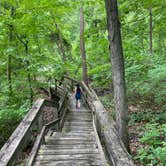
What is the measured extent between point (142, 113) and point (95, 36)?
12.8 feet

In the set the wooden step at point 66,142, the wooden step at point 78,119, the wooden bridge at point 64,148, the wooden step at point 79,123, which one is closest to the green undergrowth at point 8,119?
the wooden step at point 79,123

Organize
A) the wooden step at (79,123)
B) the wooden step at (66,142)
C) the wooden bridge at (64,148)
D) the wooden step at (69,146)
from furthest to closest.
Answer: the wooden step at (79,123), the wooden step at (66,142), the wooden step at (69,146), the wooden bridge at (64,148)

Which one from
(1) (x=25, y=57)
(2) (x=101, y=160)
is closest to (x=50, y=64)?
(1) (x=25, y=57)

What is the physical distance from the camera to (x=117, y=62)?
5664mm

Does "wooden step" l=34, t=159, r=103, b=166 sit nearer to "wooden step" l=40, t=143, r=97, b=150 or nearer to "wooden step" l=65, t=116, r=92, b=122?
"wooden step" l=40, t=143, r=97, b=150

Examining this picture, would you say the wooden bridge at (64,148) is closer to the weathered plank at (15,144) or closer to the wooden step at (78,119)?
the weathered plank at (15,144)

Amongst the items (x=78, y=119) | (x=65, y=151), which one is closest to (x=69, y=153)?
(x=65, y=151)

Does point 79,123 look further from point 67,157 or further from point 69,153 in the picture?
point 67,157

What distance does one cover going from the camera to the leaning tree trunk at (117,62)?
552cm

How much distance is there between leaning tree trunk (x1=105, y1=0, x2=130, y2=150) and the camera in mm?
5520

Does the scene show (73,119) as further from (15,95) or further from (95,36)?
(95,36)

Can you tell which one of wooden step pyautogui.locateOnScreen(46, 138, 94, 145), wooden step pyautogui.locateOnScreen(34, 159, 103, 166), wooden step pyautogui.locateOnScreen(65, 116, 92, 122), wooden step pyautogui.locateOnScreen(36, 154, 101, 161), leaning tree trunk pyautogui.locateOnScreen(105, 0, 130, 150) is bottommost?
wooden step pyautogui.locateOnScreen(34, 159, 103, 166)

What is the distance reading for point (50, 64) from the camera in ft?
35.2

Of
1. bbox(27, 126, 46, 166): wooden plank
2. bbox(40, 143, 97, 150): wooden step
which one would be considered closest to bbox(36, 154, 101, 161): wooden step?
bbox(27, 126, 46, 166): wooden plank
